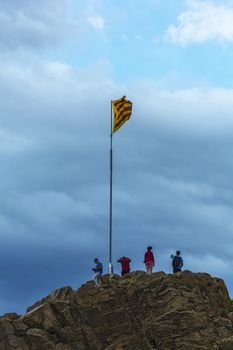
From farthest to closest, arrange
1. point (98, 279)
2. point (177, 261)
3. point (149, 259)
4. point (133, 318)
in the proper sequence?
point (177, 261)
point (98, 279)
point (149, 259)
point (133, 318)

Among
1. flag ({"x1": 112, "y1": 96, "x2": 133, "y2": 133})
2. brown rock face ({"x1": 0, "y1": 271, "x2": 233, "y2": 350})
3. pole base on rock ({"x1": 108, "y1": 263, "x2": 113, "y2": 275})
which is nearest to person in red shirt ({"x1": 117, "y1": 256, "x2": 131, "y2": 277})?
brown rock face ({"x1": 0, "y1": 271, "x2": 233, "y2": 350})

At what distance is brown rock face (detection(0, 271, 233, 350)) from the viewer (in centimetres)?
7088

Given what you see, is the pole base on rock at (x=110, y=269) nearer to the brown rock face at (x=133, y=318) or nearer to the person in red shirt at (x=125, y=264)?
the person in red shirt at (x=125, y=264)

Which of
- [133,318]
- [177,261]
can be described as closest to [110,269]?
[177,261]

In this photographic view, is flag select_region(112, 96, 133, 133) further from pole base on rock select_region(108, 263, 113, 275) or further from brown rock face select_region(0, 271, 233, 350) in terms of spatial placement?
brown rock face select_region(0, 271, 233, 350)

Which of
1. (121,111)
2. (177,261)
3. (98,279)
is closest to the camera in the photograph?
(98,279)

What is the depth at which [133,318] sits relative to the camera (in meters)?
72.8

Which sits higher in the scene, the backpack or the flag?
the flag

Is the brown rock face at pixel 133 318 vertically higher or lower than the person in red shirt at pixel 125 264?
lower

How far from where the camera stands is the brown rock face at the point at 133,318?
70875mm

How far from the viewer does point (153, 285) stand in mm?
73500

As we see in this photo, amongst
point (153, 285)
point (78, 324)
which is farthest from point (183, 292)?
point (78, 324)

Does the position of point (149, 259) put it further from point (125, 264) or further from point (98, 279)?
point (98, 279)

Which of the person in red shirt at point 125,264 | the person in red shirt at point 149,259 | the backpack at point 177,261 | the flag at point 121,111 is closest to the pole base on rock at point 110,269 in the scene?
the person in red shirt at point 125,264
